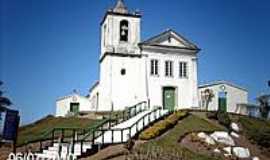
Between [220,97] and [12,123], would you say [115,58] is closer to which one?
[220,97]

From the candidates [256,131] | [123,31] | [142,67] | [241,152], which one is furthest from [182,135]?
[123,31]

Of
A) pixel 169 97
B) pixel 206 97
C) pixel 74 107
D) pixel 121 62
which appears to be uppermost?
pixel 121 62

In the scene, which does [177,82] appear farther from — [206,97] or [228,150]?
[228,150]

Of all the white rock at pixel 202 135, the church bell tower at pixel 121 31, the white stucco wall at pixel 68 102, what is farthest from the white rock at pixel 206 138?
the white stucco wall at pixel 68 102

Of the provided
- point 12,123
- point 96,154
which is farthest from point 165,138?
point 12,123

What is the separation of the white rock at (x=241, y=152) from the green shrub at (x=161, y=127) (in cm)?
422

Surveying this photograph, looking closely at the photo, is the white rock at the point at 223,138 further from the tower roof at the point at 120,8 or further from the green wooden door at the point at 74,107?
the green wooden door at the point at 74,107

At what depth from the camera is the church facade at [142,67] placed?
38438 mm

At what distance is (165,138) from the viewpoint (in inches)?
965

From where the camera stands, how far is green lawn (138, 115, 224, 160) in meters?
21.7

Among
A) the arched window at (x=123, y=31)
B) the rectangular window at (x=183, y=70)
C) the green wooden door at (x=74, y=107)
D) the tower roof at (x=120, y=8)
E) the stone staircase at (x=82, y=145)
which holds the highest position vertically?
A: the tower roof at (x=120, y=8)

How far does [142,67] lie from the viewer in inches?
1529

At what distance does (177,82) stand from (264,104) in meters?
10.6

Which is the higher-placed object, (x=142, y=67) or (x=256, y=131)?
(x=142, y=67)
